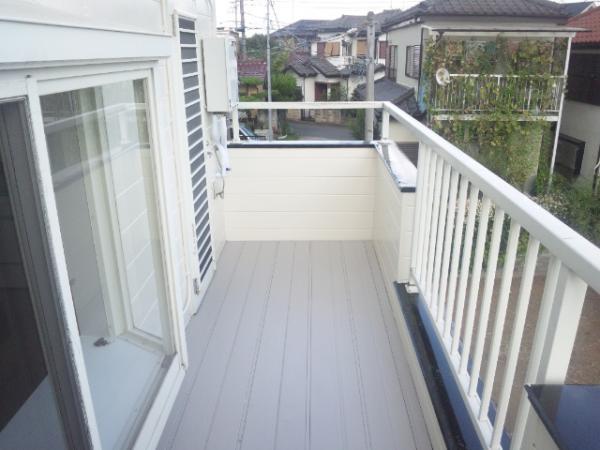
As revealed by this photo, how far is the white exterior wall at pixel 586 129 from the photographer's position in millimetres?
10305

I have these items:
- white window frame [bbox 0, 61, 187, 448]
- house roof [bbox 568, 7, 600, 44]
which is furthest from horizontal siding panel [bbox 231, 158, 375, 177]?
house roof [bbox 568, 7, 600, 44]

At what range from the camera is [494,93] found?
367 inches

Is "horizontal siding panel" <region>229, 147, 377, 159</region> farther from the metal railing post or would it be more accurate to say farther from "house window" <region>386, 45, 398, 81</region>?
"house window" <region>386, 45, 398, 81</region>

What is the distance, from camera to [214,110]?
2.97 m

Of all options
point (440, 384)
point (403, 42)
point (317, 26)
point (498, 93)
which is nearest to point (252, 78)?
point (403, 42)

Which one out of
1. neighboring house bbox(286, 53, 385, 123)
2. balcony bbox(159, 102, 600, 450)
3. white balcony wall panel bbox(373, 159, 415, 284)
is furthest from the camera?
neighboring house bbox(286, 53, 385, 123)

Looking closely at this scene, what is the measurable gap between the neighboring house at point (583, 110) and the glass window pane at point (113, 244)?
395 inches

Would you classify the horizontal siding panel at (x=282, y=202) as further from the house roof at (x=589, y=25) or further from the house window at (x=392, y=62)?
the house window at (x=392, y=62)

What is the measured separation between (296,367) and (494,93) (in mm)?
8548

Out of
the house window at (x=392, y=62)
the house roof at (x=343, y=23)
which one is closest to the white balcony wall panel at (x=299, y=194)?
the house window at (x=392, y=62)

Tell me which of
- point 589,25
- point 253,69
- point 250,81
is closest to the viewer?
point 589,25

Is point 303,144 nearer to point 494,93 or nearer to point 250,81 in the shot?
point 494,93

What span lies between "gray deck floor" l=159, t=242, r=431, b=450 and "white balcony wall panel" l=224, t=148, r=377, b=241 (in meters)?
0.54

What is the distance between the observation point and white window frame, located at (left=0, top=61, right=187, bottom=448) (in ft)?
3.19
